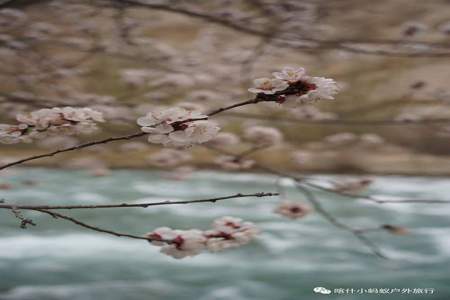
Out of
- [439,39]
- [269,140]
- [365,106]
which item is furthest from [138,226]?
[439,39]

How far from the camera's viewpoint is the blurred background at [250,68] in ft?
5.54

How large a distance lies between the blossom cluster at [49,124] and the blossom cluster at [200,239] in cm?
14

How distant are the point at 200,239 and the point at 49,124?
7.8 inches

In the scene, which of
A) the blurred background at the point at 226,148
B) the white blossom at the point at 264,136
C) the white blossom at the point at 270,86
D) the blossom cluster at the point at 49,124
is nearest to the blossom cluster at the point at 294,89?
the white blossom at the point at 270,86

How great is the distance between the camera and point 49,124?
0.49 metres

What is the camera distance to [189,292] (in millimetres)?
1017

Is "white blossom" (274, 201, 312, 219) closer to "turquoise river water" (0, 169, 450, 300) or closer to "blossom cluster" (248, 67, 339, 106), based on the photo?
"turquoise river water" (0, 169, 450, 300)

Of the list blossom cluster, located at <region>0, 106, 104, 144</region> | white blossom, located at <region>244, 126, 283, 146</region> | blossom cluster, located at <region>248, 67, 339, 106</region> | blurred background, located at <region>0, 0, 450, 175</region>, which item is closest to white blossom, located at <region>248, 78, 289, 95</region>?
blossom cluster, located at <region>248, 67, 339, 106</region>

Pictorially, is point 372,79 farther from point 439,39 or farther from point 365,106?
point 439,39

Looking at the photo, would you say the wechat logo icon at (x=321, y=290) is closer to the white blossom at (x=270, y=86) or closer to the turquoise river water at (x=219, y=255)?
the turquoise river water at (x=219, y=255)

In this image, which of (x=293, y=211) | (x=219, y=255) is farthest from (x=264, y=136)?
(x=219, y=255)

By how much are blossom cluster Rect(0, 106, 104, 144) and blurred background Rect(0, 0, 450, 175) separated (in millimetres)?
976

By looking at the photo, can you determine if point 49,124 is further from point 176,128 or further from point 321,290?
point 321,290

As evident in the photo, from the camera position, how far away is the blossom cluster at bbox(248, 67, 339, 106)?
0.43 metres
